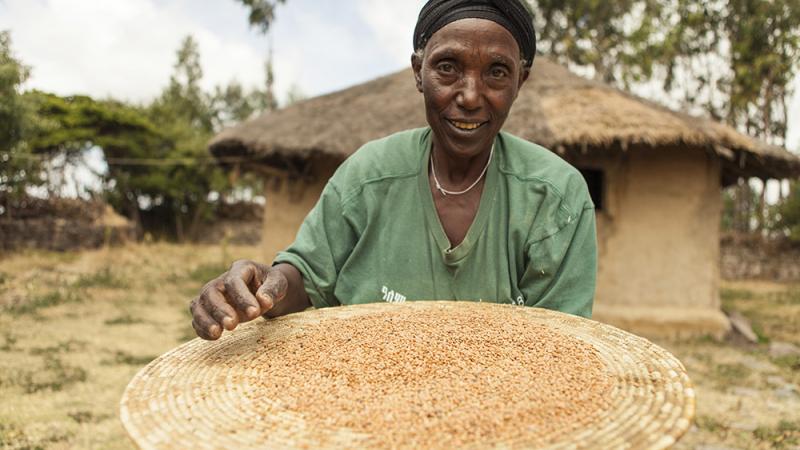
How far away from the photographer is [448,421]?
2.66ft

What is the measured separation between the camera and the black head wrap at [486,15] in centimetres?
142

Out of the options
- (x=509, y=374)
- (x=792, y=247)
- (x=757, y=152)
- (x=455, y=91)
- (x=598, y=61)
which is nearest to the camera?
(x=509, y=374)

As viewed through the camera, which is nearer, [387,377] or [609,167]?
[387,377]

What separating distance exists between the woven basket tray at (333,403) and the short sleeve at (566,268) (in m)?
0.21

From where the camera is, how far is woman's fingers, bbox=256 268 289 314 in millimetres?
1175

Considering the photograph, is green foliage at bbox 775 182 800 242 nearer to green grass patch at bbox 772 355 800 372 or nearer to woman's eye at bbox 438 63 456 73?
green grass patch at bbox 772 355 800 372

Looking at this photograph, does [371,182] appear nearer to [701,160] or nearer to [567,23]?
[701,160]

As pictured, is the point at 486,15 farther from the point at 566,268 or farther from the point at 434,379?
the point at 434,379

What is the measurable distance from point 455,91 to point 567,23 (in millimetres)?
15417

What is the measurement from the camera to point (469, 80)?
4.64 ft

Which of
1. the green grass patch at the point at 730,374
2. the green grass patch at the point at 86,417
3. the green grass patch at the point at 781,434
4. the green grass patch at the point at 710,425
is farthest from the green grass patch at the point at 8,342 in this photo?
the green grass patch at the point at 730,374

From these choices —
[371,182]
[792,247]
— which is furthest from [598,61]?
[371,182]

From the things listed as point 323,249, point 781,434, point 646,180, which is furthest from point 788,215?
point 323,249

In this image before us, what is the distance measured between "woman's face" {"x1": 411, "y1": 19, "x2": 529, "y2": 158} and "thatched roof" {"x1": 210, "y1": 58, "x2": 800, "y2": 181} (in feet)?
14.9
